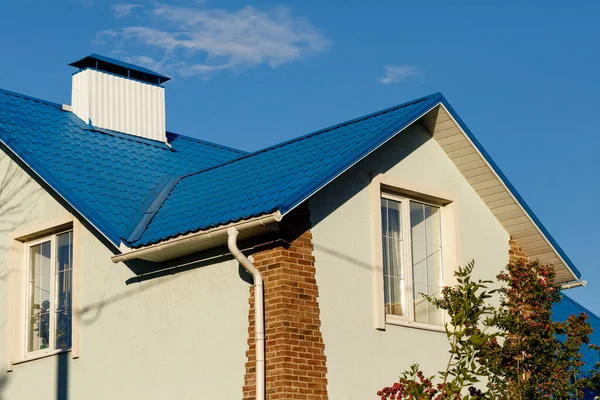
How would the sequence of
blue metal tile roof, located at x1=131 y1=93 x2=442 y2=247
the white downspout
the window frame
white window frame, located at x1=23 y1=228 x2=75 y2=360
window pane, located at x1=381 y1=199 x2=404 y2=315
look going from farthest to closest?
white window frame, located at x1=23 y1=228 x2=75 y2=360
the window frame
window pane, located at x1=381 y1=199 x2=404 y2=315
blue metal tile roof, located at x1=131 y1=93 x2=442 y2=247
the white downspout

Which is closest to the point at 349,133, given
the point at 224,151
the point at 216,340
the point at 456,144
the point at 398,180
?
the point at 398,180

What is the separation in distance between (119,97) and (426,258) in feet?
22.3

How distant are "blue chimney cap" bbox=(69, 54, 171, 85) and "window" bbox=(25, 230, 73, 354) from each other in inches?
165

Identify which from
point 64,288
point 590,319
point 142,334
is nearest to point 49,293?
point 64,288

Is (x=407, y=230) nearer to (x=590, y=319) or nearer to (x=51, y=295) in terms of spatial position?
(x=51, y=295)

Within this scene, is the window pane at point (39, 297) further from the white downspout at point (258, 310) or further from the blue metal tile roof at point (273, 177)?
the white downspout at point (258, 310)

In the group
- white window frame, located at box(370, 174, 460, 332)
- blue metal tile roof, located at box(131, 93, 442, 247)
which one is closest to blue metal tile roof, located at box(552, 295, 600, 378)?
white window frame, located at box(370, 174, 460, 332)

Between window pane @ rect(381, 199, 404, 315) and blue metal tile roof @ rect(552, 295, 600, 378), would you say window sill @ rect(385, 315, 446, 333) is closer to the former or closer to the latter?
window pane @ rect(381, 199, 404, 315)

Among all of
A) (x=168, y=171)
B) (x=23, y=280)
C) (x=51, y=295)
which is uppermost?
(x=168, y=171)

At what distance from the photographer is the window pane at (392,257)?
13812 mm

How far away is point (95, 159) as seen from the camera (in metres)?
15.8

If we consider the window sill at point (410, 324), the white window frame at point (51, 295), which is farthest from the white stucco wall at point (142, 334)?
the window sill at point (410, 324)

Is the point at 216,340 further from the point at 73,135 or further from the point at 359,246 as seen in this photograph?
the point at 73,135

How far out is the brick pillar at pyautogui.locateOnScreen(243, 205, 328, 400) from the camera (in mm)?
11945
